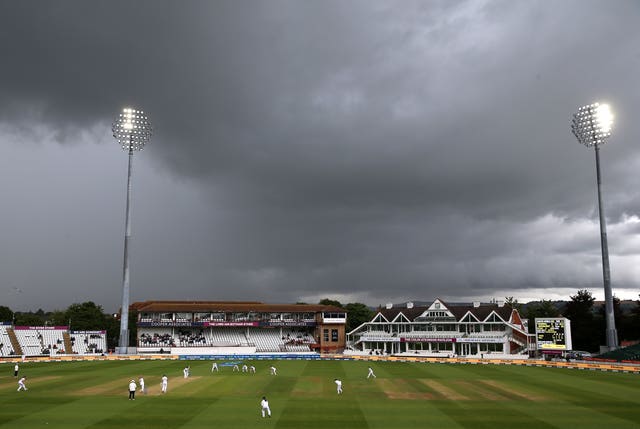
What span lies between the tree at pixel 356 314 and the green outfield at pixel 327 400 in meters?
63.7

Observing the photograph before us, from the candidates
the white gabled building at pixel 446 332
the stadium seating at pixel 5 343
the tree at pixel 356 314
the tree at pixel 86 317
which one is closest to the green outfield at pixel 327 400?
the white gabled building at pixel 446 332

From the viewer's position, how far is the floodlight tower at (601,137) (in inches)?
2304

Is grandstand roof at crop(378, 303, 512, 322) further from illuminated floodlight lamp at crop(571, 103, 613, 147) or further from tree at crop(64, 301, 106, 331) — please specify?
tree at crop(64, 301, 106, 331)

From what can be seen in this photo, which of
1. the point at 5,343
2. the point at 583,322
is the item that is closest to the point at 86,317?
the point at 5,343

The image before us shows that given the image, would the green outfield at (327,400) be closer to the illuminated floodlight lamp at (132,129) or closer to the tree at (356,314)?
the illuminated floodlight lamp at (132,129)

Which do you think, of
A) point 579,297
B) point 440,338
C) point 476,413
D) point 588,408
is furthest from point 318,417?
point 579,297

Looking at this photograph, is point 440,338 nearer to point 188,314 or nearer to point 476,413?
point 188,314

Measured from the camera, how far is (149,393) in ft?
107

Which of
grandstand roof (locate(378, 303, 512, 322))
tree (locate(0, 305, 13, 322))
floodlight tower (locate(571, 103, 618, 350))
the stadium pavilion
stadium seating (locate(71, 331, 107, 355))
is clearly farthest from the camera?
tree (locate(0, 305, 13, 322))

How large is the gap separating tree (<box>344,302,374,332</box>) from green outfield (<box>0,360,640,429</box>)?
63679mm

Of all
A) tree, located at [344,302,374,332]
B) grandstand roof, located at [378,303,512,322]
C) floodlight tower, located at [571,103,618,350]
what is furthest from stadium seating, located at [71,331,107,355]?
floodlight tower, located at [571,103,618,350]

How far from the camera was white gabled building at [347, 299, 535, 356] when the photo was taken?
7088 cm

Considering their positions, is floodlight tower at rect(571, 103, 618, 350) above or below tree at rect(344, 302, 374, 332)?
above

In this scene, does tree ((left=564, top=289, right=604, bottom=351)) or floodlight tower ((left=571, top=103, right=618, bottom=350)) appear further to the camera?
tree ((left=564, top=289, right=604, bottom=351))
